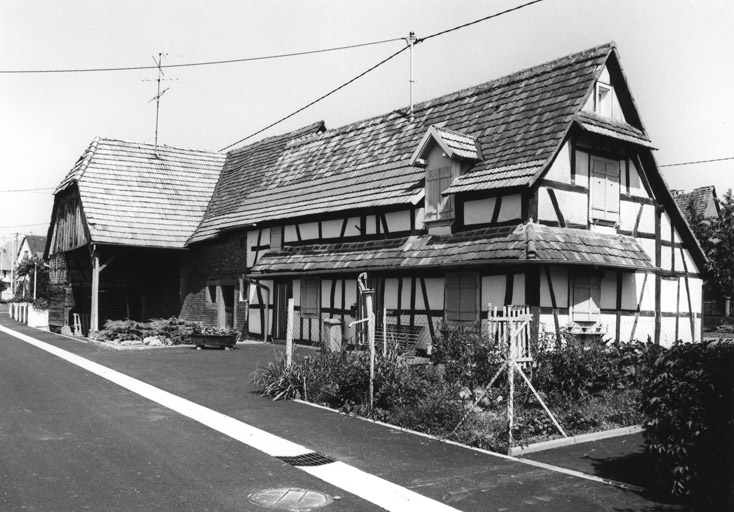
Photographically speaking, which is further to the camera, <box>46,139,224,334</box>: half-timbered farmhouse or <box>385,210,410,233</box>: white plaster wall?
<box>46,139,224,334</box>: half-timbered farmhouse

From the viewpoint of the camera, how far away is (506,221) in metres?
16.1

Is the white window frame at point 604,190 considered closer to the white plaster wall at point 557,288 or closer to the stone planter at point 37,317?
the white plaster wall at point 557,288

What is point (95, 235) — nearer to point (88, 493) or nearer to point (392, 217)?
point (392, 217)

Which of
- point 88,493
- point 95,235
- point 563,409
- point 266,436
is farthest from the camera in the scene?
point 95,235

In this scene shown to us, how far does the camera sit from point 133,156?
32.2m

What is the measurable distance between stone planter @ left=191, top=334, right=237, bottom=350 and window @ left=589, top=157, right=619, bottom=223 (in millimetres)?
11881

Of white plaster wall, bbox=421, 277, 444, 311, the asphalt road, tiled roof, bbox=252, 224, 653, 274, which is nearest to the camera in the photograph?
the asphalt road

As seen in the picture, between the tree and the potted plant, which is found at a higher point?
the tree

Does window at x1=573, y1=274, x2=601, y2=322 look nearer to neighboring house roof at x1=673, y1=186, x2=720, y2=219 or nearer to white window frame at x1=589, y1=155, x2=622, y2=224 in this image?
white window frame at x1=589, y1=155, x2=622, y2=224

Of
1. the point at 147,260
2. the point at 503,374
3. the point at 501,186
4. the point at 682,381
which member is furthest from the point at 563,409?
the point at 147,260

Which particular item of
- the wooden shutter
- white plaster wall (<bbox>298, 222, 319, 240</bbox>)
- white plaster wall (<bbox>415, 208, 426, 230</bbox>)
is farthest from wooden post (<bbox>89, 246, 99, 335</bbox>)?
the wooden shutter

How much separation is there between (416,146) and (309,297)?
19.2 feet

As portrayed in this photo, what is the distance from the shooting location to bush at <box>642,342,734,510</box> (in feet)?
21.4

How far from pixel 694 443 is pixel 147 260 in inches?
1089
